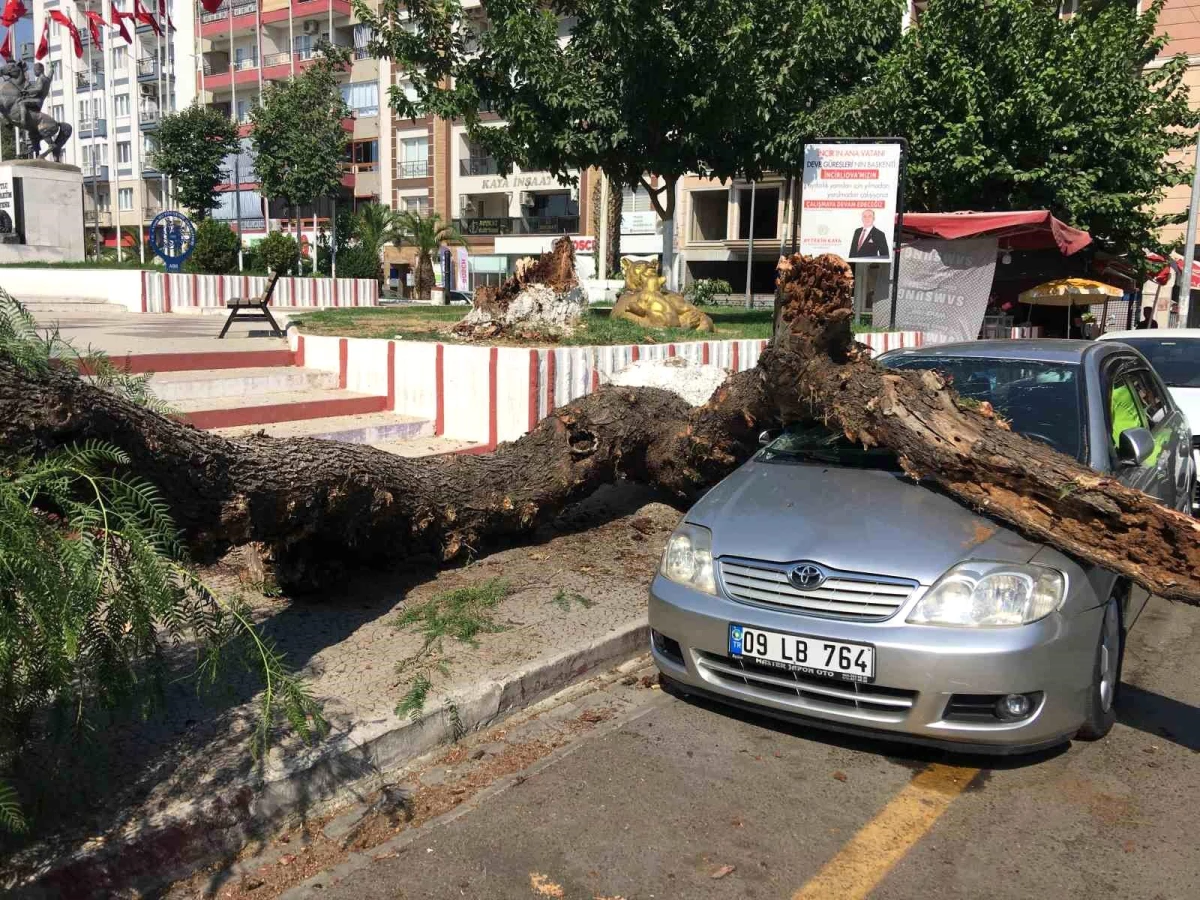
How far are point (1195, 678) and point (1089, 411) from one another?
142 centimetres

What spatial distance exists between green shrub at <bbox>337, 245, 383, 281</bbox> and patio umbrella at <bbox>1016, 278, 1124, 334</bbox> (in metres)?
26.8

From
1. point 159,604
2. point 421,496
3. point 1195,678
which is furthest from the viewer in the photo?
point 421,496

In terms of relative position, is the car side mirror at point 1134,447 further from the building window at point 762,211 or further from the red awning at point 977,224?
the building window at point 762,211

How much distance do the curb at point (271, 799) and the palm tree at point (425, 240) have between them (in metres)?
38.4

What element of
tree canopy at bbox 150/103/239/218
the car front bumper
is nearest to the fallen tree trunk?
the car front bumper

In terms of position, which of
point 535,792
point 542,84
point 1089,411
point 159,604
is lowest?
point 535,792

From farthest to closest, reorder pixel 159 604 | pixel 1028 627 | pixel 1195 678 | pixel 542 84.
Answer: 1. pixel 542 84
2. pixel 1195 678
3. pixel 1028 627
4. pixel 159 604

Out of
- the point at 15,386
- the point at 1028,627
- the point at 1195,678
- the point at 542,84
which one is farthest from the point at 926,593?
the point at 542,84

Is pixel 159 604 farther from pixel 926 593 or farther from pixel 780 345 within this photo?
pixel 780 345

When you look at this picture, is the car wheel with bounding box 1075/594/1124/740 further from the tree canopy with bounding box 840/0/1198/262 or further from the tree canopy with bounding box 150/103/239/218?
the tree canopy with bounding box 150/103/239/218

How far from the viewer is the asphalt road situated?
124 inches

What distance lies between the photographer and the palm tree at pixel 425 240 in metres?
42.2

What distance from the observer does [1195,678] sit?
16.3 ft

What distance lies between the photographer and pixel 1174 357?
939cm
